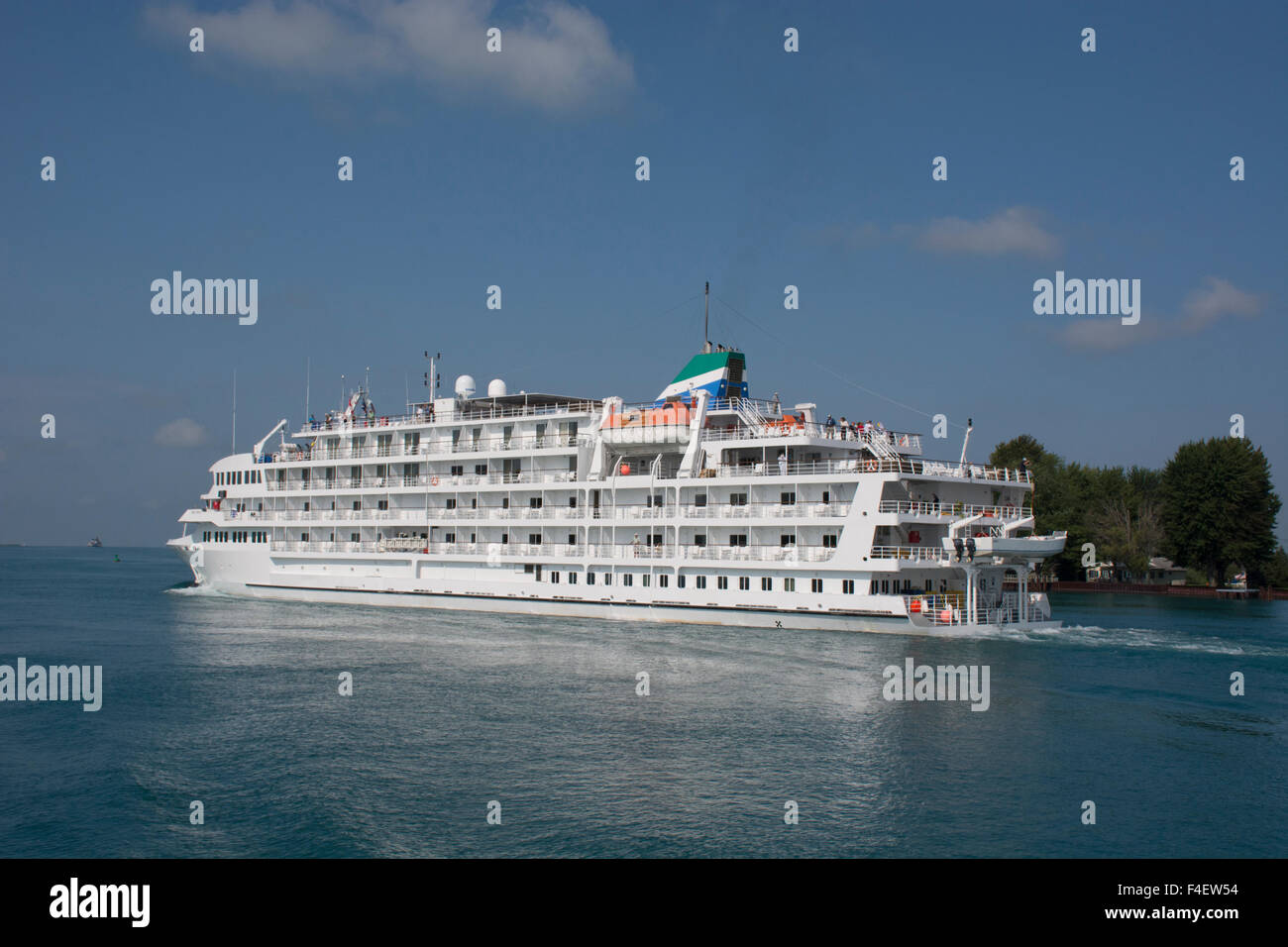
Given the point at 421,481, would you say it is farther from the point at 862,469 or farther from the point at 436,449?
the point at 862,469

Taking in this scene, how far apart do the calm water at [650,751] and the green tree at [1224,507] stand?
46.3m

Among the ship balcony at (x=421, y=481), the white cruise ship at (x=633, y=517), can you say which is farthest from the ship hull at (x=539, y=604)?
the ship balcony at (x=421, y=481)

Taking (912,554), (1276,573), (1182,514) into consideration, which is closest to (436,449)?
(912,554)

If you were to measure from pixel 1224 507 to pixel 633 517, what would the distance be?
191 ft

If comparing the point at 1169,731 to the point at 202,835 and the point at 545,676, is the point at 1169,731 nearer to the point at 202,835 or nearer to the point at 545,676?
the point at 545,676

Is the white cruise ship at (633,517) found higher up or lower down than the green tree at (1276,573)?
higher up

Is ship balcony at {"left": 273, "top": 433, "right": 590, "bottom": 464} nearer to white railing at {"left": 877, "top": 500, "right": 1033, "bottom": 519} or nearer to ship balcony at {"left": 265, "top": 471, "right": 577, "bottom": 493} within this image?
ship balcony at {"left": 265, "top": 471, "right": 577, "bottom": 493}

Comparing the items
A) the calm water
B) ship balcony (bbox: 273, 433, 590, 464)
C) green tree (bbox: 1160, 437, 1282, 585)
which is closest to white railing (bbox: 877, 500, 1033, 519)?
the calm water

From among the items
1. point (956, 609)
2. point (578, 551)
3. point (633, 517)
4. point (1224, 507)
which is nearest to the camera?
point (956, 609)

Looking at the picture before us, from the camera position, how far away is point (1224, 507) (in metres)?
78.8

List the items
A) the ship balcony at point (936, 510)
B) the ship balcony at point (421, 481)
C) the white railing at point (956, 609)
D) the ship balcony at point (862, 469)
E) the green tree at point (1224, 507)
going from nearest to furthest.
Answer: the white railing at point (956, 609) < the ship balcony at point (936, 510) < the ship balcony at point (862, 469) < the ship balcony at point (421, 481) < the green tree at point (1224, 507)

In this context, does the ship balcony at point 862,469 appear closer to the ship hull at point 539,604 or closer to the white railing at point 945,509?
the white railing at point 945,509

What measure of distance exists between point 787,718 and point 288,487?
46.2 m

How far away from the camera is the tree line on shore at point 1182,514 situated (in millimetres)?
79062
